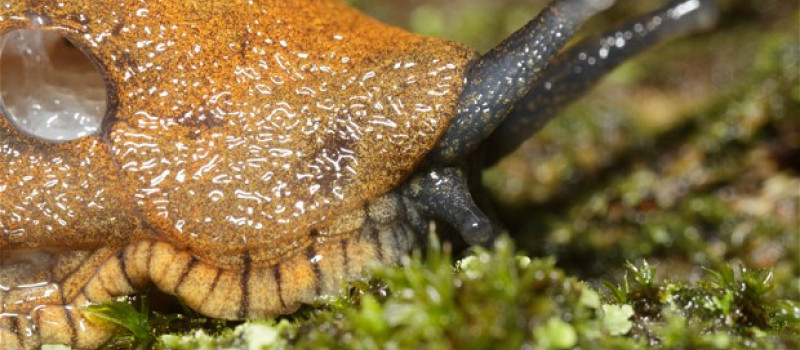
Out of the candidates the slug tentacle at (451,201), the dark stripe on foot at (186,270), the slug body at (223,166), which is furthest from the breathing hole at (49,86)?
→ the slug tentacle at (451,201)

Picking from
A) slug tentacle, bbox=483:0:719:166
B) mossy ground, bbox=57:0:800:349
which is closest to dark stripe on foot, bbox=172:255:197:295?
mossy ground, bbox=57:0:800:349

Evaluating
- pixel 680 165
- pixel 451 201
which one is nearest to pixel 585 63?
pixel 451 201

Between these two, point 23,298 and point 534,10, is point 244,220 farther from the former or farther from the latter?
point 534,10

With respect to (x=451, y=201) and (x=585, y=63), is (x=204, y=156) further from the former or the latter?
(x=585, y=63)

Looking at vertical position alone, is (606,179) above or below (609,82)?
below

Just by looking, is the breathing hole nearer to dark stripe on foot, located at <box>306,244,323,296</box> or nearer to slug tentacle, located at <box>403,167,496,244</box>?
dark stripe on foot, located at <box>306,244,323,296</box>

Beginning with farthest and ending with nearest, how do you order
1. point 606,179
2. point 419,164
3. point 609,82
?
point 609,82 → point 606,179 → point 419,164

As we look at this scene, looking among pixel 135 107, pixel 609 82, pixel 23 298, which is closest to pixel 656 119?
pixel 609 82

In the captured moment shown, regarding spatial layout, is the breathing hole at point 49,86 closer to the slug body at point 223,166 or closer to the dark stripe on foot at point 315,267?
the slug body at point 223,166

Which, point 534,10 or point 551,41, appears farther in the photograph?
point 534,10
